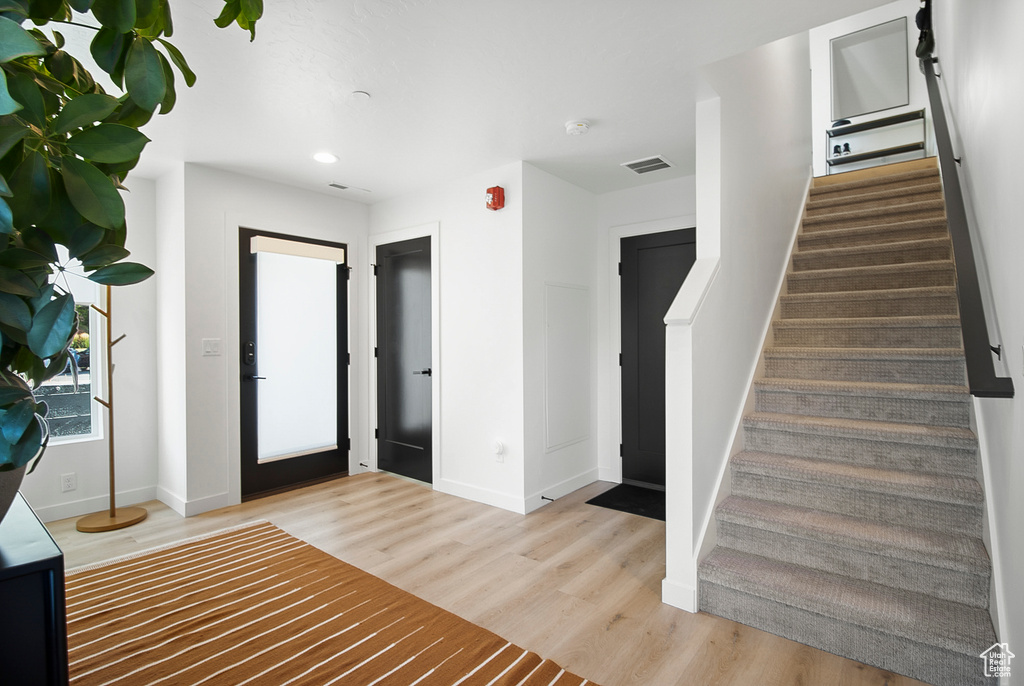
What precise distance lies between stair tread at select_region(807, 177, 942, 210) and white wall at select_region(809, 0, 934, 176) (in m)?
1.84

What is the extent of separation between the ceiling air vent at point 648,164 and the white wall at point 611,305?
39 centimetres

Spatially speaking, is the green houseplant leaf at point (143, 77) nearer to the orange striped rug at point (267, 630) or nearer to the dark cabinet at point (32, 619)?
the dark cabinet at point (32, 619)

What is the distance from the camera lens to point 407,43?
2.28 metres

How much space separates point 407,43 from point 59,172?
2.18 meters

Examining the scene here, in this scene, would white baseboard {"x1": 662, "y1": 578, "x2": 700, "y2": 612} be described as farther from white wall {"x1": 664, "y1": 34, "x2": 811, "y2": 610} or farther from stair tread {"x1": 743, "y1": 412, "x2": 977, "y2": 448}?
stair tread {"x1": 743, "y1": 412, "x2": 977, "y2": 448}

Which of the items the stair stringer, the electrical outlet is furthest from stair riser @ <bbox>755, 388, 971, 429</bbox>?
the electrical outlet

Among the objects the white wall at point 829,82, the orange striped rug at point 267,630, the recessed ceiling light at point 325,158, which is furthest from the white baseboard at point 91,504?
the white wall at point 829,82

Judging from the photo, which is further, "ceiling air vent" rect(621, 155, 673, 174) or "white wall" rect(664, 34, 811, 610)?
"ceiling air vent" rect(621, 155, 673, 174)

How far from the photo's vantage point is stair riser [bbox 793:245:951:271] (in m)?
3.49

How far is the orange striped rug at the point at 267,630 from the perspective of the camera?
196 cm

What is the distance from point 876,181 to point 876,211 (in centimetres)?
70

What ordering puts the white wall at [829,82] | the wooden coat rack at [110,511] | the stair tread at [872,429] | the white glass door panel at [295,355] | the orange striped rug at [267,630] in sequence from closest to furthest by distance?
the orange striped rug at [267,630]
the stair tread at [872,429]
the wooden coat rack at [110,511]
the white glass door panel at [295,355]
the white wall at [829,82]

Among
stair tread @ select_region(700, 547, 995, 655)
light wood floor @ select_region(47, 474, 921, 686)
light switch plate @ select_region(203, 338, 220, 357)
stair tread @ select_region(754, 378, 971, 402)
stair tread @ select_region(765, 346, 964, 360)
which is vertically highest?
light switch plate @ select_region(203, 338, 220, 357)

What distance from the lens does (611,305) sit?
455cm
